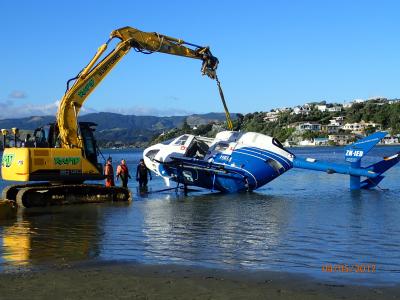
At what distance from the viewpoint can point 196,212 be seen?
53.9 feet

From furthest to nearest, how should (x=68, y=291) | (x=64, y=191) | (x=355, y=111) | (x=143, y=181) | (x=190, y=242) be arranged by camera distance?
(x=355, y=111) < (x=143, y=181) < (x=64, y=191) < (x=190, y=242) < (x=68, y=291)

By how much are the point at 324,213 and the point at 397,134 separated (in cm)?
15108

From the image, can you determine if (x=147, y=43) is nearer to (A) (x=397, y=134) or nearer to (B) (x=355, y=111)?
(A) (x=397, y=134)

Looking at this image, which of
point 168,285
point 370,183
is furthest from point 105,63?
point 168,285

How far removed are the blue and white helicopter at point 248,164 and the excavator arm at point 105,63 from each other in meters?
3.65

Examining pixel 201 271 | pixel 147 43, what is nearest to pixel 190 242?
pixel 201 271

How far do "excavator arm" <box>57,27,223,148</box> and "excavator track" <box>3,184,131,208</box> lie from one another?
1.49 m

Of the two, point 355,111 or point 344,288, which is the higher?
point 355,111

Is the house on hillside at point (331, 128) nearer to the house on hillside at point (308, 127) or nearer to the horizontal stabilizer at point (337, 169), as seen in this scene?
the house on hillside at point (308, 127)

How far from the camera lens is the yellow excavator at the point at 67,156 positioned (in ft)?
58.6

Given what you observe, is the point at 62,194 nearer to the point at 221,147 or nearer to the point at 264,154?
the point at 221,147

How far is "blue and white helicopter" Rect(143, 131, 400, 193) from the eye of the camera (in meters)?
23.2

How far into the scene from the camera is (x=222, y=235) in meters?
11.7

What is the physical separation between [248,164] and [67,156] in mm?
8202
